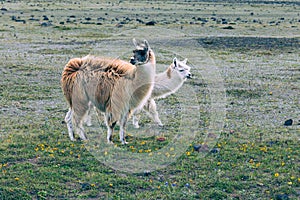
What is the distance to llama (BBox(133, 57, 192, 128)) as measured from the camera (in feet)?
39.8

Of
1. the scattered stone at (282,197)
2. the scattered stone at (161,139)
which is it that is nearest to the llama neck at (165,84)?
the scattered stone at (161,139)

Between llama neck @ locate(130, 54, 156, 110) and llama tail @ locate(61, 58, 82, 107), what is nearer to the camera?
llama neck @ locate(130, 54, 156, 110)

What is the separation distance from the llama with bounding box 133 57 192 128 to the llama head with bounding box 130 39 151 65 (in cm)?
241

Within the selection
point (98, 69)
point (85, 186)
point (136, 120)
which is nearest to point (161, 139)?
point (136, 120)

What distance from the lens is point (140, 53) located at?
31.9 ft

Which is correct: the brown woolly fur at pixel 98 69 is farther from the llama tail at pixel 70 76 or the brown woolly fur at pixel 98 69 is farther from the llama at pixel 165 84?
the llama at pixel 165 84

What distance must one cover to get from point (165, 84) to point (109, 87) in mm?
2690

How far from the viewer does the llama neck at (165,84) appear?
41.0 ft

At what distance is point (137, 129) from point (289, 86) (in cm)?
769

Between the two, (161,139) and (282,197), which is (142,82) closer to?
(161,139)

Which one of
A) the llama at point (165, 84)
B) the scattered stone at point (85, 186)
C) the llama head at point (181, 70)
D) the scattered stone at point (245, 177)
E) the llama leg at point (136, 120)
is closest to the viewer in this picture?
the scattered stone at point (85, 186)

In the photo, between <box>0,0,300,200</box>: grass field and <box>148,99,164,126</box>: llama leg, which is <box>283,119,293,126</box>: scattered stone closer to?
<box>0,0,300,200</box>: grass field

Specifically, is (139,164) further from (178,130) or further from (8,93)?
(8,93)

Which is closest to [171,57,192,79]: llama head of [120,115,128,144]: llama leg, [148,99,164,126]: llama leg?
[148,99,164,126]: llama leg
